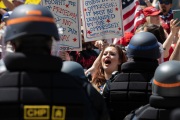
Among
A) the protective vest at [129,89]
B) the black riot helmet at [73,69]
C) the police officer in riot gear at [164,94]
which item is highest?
the black riot helmet at [73,69]

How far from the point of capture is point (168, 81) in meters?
5.07

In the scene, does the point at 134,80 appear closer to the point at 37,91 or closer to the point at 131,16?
the point at 37,91

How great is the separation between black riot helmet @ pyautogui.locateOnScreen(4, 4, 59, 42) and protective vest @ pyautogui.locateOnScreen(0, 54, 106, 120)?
17 cm

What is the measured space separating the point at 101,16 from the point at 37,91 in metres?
6.69

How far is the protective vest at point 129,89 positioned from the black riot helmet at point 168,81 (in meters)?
1.65

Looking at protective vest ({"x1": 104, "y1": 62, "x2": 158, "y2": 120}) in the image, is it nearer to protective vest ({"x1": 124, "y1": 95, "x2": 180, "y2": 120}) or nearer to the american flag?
protective vest ({"x1": 124, "y1": 95, "x2": 180, "y2": 120})

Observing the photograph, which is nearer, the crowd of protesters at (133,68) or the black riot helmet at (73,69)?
the crowd of protesters at (133,68)

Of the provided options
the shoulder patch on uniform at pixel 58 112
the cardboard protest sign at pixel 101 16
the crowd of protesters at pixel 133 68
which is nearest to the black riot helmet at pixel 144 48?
the crowd of protesters at pixel 133 68

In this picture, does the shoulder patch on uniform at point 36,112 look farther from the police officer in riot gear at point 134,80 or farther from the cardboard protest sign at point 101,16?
the cardboard protest sign at point 101,16

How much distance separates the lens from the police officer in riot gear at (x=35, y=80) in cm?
419

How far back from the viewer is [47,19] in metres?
4.36

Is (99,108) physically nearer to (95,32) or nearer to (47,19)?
(47,19)

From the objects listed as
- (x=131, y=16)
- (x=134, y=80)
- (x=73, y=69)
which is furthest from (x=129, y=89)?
(x=131, y=16)

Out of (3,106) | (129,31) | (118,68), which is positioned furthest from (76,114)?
(129,31)
